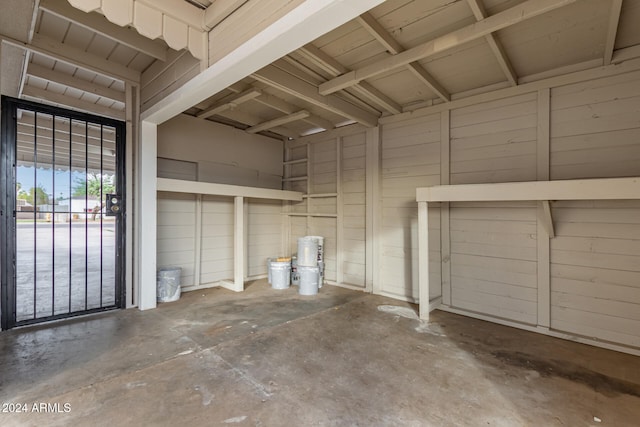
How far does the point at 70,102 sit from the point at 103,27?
4.60ft

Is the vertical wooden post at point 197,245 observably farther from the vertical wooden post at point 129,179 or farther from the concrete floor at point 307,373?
the concrete floor at point 307,373

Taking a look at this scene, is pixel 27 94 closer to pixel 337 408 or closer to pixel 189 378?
pixel 189 378

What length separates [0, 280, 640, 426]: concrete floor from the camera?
66.8 inches

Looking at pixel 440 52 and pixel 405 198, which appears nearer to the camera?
pixel 440 52

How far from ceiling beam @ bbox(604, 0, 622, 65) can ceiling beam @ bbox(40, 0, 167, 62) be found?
370cm

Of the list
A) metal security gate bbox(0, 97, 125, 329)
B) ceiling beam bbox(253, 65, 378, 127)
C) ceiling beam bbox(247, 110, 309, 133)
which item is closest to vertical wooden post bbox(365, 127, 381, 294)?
ceiling beam bbox(253, 65, 378, 127)

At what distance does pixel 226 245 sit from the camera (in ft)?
15.6

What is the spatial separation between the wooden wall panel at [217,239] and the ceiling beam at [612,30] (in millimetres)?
4619

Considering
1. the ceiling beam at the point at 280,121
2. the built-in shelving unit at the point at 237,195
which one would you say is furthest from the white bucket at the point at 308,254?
the ceiling beam at the point at 280,121

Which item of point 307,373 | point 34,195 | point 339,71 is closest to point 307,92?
point 339,71

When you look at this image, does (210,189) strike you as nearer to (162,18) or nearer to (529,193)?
(162,18)

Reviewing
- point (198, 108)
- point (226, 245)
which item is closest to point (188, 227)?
point (226, 245)

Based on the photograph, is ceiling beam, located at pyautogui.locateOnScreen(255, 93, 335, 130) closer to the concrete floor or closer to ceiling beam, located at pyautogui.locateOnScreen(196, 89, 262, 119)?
ceiling beam, located at pyautogui.locateOnScreen(196, 89, 262, 119)

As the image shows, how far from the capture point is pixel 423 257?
124 inches
